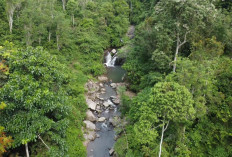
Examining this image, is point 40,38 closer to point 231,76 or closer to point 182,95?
point 182,95

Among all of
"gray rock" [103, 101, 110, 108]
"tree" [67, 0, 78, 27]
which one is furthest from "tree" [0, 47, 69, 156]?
"tree" [67, 0, 78, 27]

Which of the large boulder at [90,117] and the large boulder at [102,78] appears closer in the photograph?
the large boulder at [90,117]

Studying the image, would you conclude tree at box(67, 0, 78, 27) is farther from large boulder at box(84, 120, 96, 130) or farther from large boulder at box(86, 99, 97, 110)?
large boulder at box(84, 120, 96, 130)

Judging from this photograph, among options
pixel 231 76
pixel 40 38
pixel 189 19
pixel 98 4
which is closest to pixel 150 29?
pixel 189 19

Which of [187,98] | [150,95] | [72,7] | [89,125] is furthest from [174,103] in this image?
[72,7]

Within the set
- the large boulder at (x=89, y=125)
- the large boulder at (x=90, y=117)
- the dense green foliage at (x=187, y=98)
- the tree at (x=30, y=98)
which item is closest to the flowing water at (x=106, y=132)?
the large boulder at (x=89, y=125)

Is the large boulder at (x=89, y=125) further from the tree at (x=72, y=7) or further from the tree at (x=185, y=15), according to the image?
the tree at (x=72, y=7)

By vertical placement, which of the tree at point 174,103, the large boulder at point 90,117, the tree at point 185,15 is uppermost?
the tree at point 185,15
